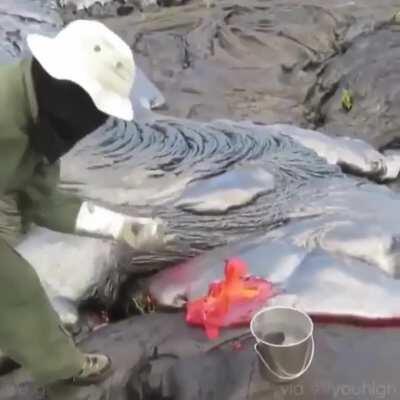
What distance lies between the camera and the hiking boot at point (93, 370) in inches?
84.9

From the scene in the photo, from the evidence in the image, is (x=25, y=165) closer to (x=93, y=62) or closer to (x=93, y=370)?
(x=93, y=62)

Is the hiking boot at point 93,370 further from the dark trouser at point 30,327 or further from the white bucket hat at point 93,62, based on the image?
the white bucket hat at point 93,62

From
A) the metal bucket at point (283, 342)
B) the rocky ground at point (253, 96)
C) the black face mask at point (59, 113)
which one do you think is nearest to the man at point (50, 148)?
the black face mask at point (59, 113)

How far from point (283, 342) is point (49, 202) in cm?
67

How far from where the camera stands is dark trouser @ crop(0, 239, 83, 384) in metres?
1.98

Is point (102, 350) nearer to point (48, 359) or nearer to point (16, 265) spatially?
point (48, 359)

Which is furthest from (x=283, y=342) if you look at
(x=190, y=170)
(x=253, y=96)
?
(x=253, y=96)

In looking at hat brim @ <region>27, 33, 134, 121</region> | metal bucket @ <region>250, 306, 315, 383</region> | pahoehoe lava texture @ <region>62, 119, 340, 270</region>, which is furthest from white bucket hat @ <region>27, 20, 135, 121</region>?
pahoehoe lava texture @ <region>62, 119, 340, 270</region>

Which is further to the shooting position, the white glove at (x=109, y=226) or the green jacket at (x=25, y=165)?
the white glove at (x=109, y=226)

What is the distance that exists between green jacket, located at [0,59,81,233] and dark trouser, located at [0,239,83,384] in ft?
0.42

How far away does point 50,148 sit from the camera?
1.90 m

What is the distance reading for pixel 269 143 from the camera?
3.15 metres

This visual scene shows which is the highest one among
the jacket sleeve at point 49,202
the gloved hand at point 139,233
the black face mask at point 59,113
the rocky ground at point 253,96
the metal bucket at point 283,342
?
the black face mask at point 59,113

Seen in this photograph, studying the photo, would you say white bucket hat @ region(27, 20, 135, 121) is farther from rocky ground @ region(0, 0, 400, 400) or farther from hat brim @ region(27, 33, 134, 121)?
rocky ground @ region(0, 0, 400, 400)
